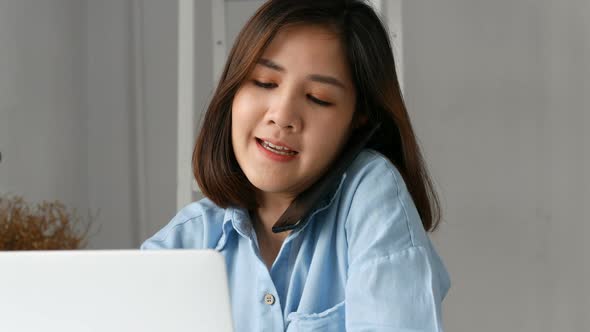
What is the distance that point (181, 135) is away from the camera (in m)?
2.05

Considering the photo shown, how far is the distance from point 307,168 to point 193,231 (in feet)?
0.76

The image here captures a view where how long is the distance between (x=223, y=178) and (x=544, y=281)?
1.53m

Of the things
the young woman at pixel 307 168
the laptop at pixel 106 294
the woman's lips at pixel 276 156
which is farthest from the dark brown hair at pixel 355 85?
the laptop at pixel 106 294

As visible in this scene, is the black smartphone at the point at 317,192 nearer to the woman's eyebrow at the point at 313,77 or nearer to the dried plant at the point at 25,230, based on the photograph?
the woman's eyebrow at the point at 313,77

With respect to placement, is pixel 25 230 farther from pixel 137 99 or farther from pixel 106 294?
pixel 106 294

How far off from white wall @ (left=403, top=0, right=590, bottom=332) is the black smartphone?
137 cm

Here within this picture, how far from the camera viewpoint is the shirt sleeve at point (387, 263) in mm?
939

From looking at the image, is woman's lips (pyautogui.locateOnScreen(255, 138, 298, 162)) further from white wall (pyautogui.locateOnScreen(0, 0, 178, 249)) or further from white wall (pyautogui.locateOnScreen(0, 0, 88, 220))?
white wall (pyautogui.locateOnScreen(0, 0, 178, 249))

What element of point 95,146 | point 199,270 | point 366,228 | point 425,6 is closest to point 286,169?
point 366,228

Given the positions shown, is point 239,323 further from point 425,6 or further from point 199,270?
point 425,6

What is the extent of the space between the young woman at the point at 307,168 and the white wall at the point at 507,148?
1300mm

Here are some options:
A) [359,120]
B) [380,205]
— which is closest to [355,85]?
[359,120]

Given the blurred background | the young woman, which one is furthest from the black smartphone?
the blurred background

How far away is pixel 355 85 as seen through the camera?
1176mm
